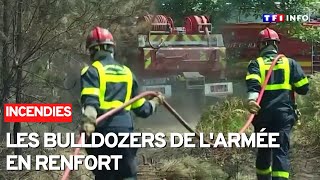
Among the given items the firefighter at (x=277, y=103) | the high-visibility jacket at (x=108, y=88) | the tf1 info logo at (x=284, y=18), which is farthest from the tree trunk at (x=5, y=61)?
the tf1 info logo at (x=284, y=18)

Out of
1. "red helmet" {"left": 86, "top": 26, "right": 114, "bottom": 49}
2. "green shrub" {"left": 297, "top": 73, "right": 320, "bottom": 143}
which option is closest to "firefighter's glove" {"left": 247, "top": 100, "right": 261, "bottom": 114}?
"red helmet" {"left": 86, "top": 26, "right": 114, "bottom": 49}

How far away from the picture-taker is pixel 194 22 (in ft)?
30.2

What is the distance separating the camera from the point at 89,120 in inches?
169

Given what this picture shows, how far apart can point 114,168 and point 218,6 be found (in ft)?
16.9

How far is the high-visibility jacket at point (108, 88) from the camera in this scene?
4.40 m

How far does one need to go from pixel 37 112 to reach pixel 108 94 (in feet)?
6.68

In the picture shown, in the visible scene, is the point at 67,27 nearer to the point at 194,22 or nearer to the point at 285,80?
the point at 285,80

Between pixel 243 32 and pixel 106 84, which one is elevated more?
pixel 243 32

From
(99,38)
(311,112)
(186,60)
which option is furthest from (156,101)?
(186,60)

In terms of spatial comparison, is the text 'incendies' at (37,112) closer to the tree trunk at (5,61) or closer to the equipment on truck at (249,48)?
the tree trunk at (5,61)

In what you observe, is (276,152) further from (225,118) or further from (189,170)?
(225,118)

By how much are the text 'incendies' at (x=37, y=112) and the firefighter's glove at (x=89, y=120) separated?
2061mm

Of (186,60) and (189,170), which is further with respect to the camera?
(186,60)

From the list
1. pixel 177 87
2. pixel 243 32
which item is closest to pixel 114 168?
pixel 177 87
